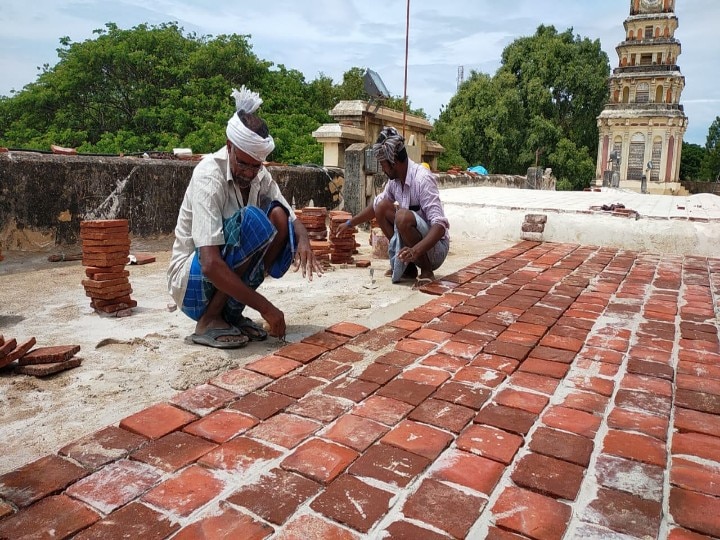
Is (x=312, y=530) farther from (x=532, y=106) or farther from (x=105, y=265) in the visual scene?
(x=532, y=106)

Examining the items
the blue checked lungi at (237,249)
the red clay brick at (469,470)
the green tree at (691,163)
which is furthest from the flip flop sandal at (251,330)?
the green tree at (691,163)

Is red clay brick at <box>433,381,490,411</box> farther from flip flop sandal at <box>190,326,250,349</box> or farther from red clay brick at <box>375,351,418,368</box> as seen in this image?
flip flop sandal at <box>190,326,250,349</box>

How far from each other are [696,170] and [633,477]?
57.5 meters

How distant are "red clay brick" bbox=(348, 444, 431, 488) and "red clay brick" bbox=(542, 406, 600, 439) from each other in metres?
0.55

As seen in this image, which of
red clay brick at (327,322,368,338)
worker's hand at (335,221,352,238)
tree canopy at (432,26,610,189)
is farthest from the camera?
tree canopy at (432,26,610,189)

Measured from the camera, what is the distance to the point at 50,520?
1354 mm

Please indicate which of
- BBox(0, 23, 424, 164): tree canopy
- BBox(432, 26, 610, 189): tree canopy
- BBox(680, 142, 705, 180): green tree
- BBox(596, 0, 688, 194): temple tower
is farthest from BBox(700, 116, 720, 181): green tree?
BBox(0, 23, 424, 164): tree canopy

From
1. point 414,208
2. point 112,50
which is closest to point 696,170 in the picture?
point 112,50

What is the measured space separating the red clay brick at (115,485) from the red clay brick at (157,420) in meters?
0.17

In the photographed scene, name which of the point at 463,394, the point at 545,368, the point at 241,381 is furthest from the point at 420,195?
the point at 241,381

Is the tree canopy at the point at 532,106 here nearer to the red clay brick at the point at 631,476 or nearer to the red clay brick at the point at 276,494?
the red clay brick at the point at 631,476

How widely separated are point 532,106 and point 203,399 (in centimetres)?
3219

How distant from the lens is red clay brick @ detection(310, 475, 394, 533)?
1.39 metres

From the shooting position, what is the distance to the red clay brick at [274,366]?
2.31 m
